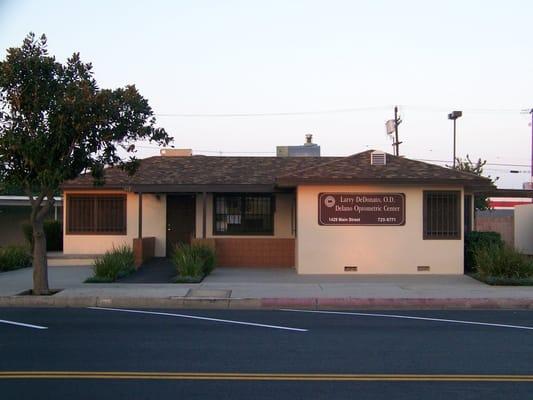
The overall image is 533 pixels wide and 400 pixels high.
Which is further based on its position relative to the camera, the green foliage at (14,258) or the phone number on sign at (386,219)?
the green foliage at (14,258)

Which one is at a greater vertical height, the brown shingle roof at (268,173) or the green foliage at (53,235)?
the brown shingle roof at (268,173)

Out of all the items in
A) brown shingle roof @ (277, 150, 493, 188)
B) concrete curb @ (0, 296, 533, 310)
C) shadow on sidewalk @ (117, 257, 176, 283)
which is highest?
brown shingle roof @ (277, 150, 493, 188)

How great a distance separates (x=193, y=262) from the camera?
64.5ft

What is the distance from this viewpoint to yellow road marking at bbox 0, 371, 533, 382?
8.07 metres

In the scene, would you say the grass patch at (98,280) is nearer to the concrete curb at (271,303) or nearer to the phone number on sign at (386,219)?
the concrete curb at (271,303)

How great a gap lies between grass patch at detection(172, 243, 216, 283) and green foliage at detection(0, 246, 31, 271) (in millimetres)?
5706

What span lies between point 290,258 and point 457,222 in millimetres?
5673

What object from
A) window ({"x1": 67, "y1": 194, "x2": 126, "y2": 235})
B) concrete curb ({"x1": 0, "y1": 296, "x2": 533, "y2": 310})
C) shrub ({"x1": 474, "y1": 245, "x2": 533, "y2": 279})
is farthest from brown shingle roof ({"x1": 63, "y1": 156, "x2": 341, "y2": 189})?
concrete curb ({"x1": 0, "y1": 296, "x2": 533, "y2": 310})

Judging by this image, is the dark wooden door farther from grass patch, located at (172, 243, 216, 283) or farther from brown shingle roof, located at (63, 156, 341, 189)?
grass patch, located at (172, 243, 216, 283)

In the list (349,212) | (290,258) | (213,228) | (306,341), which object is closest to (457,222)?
(349,212)

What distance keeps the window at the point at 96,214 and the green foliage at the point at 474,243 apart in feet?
38.5

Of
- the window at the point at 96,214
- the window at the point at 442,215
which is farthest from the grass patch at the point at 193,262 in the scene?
the window at the point at 442,215

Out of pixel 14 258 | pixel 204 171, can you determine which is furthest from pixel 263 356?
pixel 204 171

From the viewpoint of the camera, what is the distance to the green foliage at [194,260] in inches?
767
